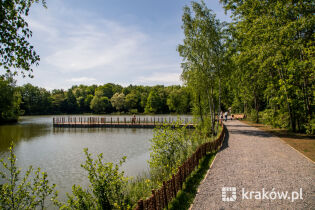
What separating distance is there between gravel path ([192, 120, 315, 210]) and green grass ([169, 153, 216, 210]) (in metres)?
0.21

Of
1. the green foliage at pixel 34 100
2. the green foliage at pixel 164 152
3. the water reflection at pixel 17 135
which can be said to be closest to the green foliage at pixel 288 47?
the green foliage at pixel 164 152

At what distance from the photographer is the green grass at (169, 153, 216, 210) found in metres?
5.74

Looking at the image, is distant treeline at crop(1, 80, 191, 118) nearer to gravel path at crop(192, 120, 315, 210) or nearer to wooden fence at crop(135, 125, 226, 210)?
gravel path at crop(192, 120, 315, 210)

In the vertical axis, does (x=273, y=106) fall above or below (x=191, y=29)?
below

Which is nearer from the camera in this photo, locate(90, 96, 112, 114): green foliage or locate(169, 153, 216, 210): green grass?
locate(169, 153, 216, 210): green grass

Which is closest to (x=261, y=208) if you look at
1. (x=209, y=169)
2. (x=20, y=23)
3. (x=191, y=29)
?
(x=209, y=169)

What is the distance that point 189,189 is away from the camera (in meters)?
6.69

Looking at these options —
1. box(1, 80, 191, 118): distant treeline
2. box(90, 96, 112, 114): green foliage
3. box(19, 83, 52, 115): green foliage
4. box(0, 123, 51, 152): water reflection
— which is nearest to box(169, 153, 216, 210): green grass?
box(0, 123, 51, 152): water reflection

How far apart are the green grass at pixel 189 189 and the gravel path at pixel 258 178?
21 cm

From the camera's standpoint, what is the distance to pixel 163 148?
9312 millimetres

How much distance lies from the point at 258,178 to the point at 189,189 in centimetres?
261

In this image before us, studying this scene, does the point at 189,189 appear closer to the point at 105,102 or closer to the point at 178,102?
the point at 178,102

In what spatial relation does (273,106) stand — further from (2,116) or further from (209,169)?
(2,116)

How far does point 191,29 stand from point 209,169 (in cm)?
1368
